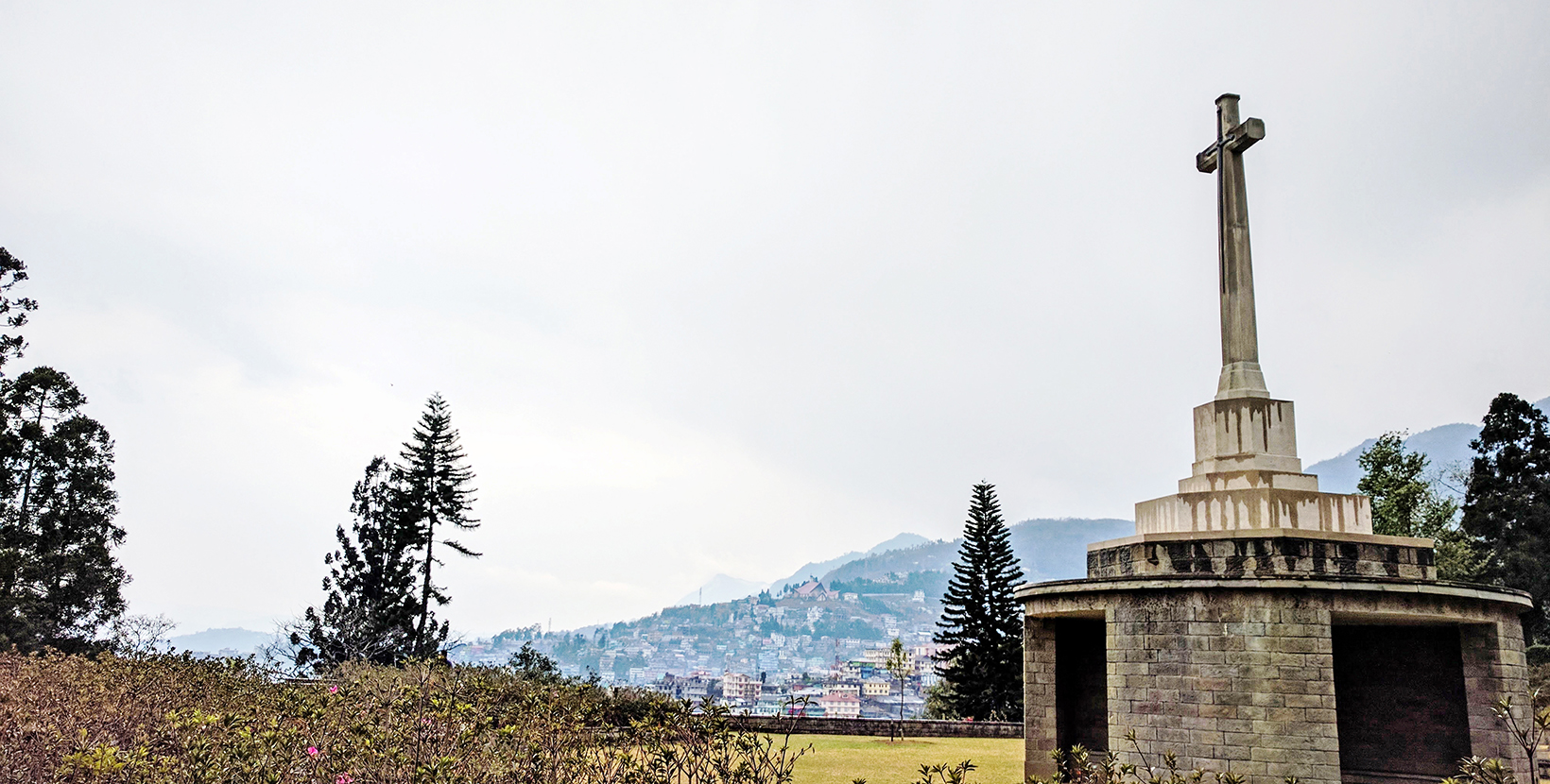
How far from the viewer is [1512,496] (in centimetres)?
2378

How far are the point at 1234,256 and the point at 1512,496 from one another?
21.1 meters

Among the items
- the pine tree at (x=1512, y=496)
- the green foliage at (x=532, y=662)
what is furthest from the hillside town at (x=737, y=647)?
the green foliage at (x=532, y=662)

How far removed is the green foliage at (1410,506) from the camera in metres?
23.0

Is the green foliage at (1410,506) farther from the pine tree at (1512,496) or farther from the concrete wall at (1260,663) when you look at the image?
the concrete wall at (1260,663)

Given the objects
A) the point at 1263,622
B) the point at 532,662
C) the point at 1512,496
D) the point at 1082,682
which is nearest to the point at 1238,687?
the point at 1263,622

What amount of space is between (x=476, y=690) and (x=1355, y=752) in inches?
278

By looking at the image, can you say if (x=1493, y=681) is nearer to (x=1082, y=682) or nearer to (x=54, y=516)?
(x=1082, y=682)

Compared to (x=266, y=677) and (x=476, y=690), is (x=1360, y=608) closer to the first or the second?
(x=476, y=690)

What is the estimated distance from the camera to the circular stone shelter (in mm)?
6605

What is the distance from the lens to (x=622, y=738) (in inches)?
250

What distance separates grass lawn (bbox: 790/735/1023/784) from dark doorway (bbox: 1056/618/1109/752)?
97cm

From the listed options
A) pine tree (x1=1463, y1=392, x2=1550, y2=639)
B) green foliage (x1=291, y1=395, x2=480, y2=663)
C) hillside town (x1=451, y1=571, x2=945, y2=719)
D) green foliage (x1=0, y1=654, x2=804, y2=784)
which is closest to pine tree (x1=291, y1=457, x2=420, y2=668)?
green foliage (x1=291, y1=395, x2=480, y2=663)

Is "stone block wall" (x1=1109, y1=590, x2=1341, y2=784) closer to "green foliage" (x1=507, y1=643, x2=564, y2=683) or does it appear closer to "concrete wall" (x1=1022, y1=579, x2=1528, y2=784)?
"concrete wall" (x1=1022, y1=579, x2=1528, y2=784)

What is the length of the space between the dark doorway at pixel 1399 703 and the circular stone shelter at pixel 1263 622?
0.04 feet
